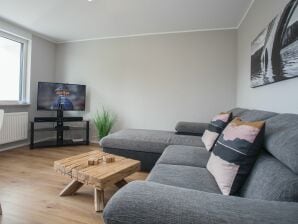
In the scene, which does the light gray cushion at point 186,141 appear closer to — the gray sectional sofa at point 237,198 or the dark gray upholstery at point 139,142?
the dark gray upholstery at point 139,142

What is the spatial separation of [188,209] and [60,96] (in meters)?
4.00

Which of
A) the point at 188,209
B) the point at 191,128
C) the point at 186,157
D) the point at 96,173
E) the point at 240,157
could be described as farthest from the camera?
the point at 191,128

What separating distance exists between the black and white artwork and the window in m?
4.09

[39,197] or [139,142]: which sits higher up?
[139,142]

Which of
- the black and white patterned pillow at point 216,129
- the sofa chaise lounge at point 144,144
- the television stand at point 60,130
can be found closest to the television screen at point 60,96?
the television stand at point 60,130

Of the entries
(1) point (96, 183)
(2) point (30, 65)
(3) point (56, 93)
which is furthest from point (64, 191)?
(2) point (30, 65)

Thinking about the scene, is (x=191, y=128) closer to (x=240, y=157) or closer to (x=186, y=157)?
(x=186, y=157)

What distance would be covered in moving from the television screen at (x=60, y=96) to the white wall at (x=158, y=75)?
24 centimetres

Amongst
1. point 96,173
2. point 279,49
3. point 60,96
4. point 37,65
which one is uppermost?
point 37,65

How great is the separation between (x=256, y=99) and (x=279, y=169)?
69.4 inches

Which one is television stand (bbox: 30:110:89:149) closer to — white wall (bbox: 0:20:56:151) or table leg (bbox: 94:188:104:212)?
white wall (bbox: 0:20:56:151)

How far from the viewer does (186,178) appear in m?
1.39

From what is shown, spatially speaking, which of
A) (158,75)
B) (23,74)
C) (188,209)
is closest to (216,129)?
(188,209)

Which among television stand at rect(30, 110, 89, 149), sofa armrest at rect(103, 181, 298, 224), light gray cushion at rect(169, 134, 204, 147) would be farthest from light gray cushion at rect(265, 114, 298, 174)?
television stand at rect(30, 110, 89, 149)
